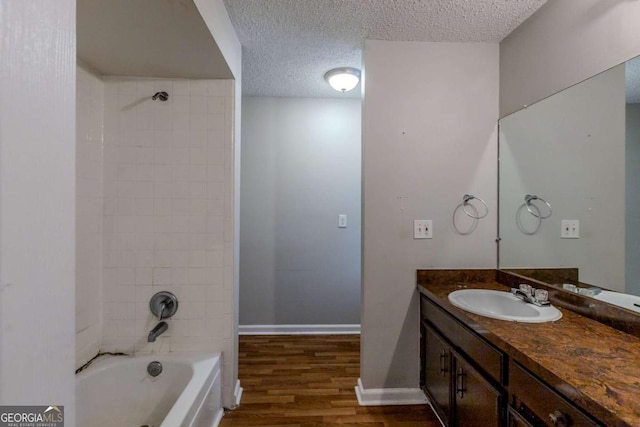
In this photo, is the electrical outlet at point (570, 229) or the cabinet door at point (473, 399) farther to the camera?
the electrical outlet at point (570, 229)

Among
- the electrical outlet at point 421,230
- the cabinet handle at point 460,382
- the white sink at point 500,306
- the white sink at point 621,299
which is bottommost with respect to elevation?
the cabinet handle at point 460,382

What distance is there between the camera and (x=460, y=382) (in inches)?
53.5

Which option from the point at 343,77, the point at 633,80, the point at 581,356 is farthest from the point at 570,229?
the point at 343,77

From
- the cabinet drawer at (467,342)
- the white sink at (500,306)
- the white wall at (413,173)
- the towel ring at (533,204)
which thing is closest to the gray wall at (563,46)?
the white wall at (413,173)

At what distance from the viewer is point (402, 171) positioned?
6.13ft

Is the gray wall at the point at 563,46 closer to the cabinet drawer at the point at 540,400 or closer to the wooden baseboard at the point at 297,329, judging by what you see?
the cabinet drawer at the point at 540,400

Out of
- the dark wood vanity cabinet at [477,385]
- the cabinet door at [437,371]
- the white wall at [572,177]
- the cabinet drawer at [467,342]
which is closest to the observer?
the dark wood vanity cabinet at [477,385]

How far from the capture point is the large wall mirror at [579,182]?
1178mm

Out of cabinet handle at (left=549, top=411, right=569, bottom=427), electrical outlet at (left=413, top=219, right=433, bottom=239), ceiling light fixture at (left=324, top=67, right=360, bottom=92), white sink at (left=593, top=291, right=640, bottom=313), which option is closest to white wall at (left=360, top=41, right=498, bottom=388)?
electrical outlet at (left=413, top=219, right=433, bottom=239)

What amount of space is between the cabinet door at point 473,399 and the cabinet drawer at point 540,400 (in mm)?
111

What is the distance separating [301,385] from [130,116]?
210 centimetres

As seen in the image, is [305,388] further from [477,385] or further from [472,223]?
[472,223]

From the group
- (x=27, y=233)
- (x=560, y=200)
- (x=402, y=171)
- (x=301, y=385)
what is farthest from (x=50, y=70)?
(x=301, y=385)

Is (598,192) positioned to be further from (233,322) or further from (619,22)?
(233,322)
